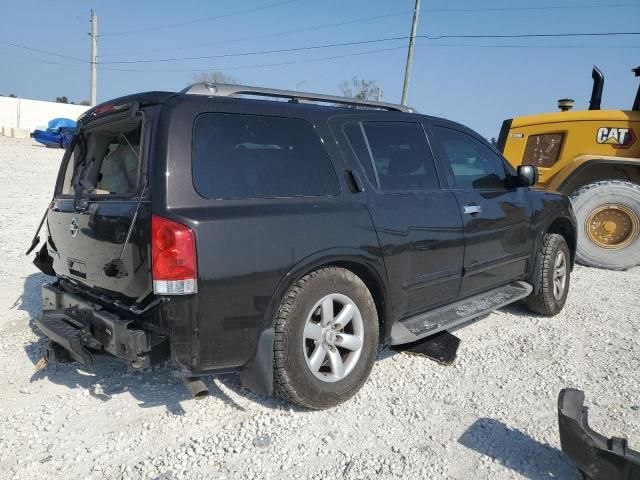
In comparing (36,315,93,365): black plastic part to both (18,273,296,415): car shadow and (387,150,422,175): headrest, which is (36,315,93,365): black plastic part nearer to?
(18,273,296,415): car shadow

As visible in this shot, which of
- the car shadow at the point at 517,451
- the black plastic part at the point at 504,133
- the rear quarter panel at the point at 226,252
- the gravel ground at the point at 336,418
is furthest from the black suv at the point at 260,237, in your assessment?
the black plastic part at the point at 504,133

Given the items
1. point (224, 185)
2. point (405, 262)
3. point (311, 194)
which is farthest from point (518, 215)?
point (224, 185)

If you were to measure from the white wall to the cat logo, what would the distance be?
139 ft

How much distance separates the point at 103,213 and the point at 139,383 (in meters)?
1.24

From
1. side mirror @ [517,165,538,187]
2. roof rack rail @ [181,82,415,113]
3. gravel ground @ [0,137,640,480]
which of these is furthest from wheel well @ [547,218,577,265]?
roof rack rail @ [181,82,415,113]

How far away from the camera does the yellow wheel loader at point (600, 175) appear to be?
Answer: 265 inches

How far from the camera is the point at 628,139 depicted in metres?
6.91

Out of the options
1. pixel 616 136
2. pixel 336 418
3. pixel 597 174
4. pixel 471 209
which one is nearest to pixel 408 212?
pixel 471 209

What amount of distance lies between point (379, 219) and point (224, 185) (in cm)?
104

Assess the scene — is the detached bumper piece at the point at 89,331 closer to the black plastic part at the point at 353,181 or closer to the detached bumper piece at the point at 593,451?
the black plastic part at the point at 353,181

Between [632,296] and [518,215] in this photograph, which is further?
[632,296]

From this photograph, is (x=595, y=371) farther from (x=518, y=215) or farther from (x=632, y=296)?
(x=632, y=296)

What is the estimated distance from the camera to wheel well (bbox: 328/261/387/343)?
300cm

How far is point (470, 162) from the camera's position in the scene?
414 centimetres
